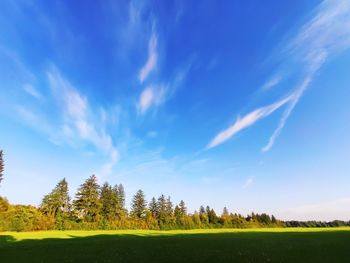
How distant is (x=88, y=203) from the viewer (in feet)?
302

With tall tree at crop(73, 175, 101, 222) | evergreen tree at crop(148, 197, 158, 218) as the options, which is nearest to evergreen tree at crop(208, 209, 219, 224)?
evergreen tree at crop(148, 197, 158, 218)

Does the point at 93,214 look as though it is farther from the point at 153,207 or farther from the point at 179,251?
the point at 179,251

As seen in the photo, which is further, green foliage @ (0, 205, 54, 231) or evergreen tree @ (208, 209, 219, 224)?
evergreen tree @ (208, 209, 219, 224)

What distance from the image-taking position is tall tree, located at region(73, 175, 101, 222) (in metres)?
90.7

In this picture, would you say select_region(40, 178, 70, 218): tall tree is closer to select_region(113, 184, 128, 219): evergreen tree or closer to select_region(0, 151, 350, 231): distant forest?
select_region(0, 151, 350, 231): distant forest

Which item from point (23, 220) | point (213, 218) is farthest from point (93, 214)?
point (213, 218)

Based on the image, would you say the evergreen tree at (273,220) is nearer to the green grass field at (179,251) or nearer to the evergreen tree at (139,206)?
the evergreen tree at (139,206)

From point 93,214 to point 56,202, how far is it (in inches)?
540

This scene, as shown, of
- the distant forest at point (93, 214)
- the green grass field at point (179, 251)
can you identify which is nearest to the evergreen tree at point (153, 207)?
the distant forest at point (93, 214)

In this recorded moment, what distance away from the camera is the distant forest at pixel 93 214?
69688 mm

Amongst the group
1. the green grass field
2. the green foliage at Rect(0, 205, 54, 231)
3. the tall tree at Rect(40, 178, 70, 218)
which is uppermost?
the tall tree at Rect(40, 178, 70, 218)

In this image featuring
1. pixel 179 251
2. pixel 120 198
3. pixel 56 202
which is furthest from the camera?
pixel 120 198

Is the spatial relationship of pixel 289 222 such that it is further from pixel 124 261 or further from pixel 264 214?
pixel 124 261

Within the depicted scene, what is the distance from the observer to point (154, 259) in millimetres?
17797
